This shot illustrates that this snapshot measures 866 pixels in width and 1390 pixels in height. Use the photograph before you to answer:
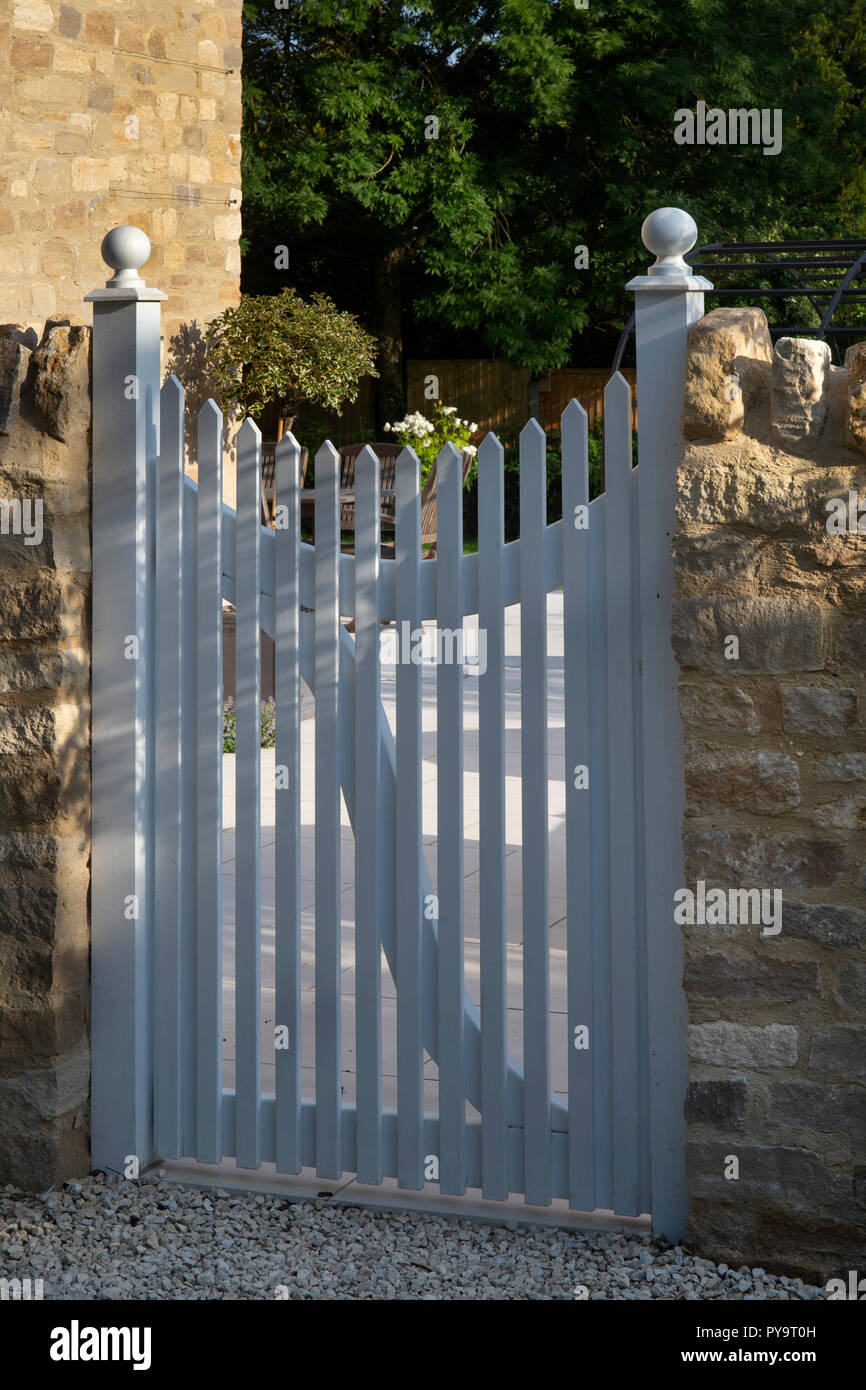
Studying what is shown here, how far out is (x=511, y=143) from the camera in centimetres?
1745

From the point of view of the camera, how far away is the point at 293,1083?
285 cm

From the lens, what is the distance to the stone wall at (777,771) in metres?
2.46

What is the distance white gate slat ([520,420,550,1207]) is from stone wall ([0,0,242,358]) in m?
6.29

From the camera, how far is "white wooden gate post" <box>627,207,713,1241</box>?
2.56 metres

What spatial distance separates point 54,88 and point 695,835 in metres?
8.56

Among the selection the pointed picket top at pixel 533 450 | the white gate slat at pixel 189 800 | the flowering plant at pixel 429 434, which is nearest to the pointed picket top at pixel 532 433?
the pointed picket top at pixel 533 450

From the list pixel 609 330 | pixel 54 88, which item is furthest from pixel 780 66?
pixel 54 88

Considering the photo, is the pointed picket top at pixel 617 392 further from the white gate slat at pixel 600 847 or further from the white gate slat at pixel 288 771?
the white gate slat at pixel 288 771

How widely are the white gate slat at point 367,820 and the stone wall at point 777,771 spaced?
23.5 inches
